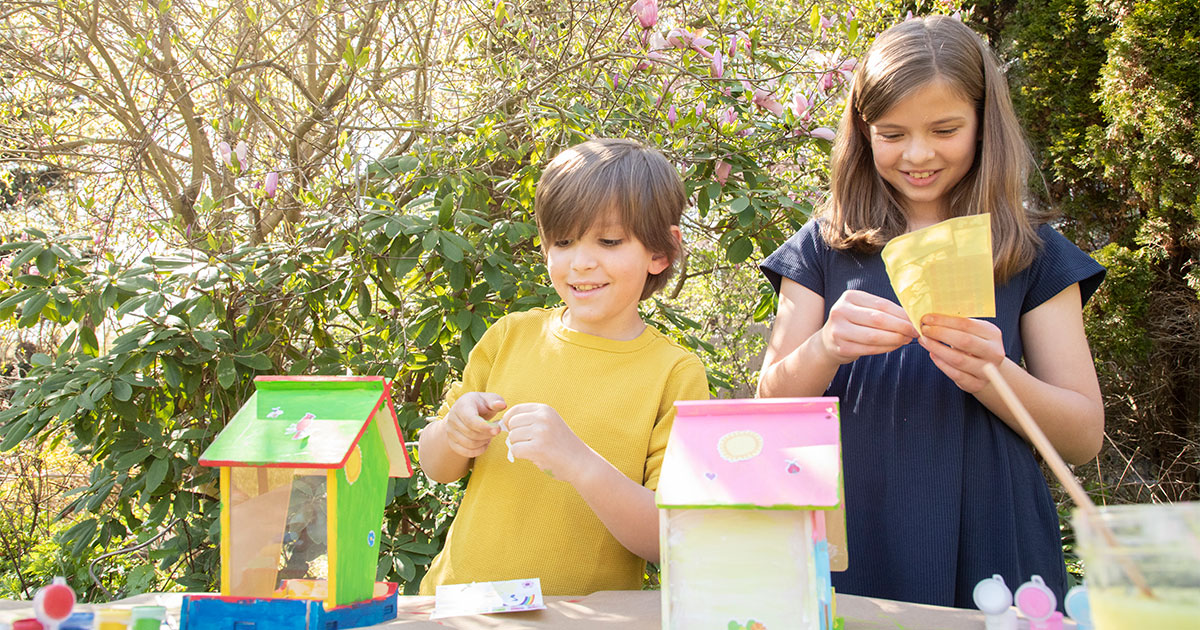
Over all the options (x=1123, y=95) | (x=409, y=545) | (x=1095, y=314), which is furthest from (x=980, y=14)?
(x=409, y=545)

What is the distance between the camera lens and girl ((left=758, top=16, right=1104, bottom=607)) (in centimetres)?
153

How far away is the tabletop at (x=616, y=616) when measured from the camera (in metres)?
1.13

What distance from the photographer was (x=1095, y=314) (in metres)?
4.38

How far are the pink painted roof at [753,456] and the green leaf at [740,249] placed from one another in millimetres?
1740

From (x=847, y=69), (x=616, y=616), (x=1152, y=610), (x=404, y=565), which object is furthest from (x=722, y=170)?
(x=1152, y=610)

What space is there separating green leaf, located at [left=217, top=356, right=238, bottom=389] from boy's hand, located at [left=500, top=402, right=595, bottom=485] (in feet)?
5.20

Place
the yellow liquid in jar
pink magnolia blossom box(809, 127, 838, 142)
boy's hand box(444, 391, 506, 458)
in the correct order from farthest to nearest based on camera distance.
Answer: pink magnolia blossom box(809, 127, 838, 142), boy's hand box(444, 391, 506, 458), the yellow liquid in jar

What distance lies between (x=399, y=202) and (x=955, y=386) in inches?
79.1

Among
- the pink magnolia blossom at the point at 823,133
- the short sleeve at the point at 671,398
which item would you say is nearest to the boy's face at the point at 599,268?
the short sleeve at the point at 671,398

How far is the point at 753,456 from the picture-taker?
3.19ft

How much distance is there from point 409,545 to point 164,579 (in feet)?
4.13

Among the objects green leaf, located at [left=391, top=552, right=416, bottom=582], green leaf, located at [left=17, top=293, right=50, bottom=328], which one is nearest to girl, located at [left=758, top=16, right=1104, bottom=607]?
green leaf, located at [left=391, top=552, right=416, bottom=582]

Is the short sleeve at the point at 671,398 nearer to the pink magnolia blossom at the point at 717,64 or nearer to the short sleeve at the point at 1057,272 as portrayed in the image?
the short sleeve at the point at 1057,272

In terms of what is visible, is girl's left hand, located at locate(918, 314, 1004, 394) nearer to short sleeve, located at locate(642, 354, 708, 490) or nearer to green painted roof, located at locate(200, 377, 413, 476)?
short sleeve, located at locate(642, 354, 708, 490)
